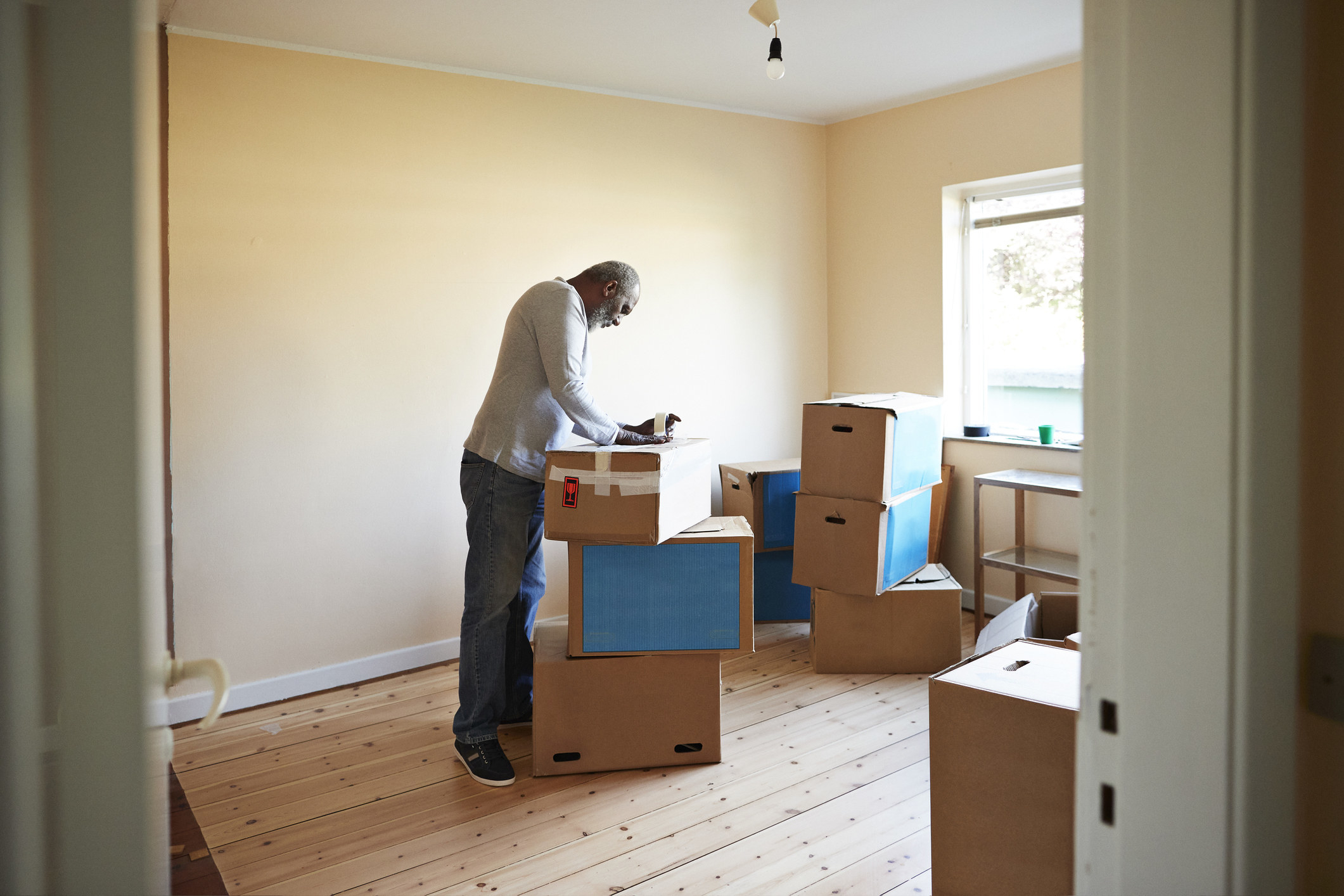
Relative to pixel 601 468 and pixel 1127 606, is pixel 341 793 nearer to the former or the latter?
pixel 601 468

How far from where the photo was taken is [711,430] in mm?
4262

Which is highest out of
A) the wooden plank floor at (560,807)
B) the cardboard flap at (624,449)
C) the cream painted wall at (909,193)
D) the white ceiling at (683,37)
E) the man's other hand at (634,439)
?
the white ceiling at (683,37)

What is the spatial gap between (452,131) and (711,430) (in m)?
1.74

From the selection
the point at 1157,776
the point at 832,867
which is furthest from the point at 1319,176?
the point at 832,867

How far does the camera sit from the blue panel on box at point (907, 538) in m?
3.26

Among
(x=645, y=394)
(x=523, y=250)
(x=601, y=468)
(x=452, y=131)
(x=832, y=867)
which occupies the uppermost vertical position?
(x=452, y=131)

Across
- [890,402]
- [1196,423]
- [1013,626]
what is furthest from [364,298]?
[1196,423]

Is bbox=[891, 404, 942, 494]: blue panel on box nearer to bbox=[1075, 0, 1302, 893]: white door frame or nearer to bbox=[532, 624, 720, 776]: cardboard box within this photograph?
bbox=[532, 624, 720, 776]: cardboard box

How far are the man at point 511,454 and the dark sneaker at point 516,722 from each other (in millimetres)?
262

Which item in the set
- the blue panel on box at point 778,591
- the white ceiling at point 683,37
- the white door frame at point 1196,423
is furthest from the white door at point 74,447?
the blue panel on box at point 778,591

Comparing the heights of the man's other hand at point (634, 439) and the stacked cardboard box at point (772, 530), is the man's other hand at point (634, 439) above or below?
above

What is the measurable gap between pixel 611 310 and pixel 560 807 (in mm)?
1429

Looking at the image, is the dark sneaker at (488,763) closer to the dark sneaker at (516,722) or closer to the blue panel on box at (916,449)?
the dark sneaker at (516,722)

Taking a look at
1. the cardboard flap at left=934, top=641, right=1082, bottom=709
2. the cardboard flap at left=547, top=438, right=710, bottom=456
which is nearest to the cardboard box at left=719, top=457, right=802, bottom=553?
the cardboard flap at left=547, top=438, right=710, bottom=456
